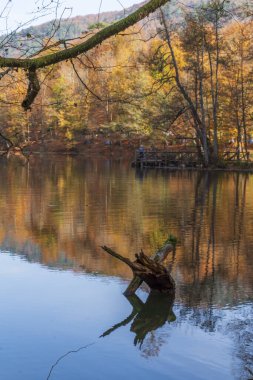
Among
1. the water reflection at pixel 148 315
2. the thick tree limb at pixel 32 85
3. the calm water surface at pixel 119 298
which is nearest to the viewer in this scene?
the thick tree limb at pixel 32 85

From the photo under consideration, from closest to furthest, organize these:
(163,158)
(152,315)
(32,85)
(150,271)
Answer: (32,85) → (152,315) → (150,271) → (163,158)

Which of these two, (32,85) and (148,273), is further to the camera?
(148,273)

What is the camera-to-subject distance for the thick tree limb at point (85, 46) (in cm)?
414

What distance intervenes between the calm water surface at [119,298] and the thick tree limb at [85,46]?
131 inches

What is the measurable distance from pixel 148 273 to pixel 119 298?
2.38ft

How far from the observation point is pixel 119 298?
9750 millimetres

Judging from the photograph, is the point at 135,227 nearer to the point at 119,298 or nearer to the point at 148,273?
the point at 119,298

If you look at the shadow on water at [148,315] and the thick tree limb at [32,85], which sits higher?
the thick tree limb at [32,85]

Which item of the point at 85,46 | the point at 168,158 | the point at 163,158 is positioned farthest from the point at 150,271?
the point at 163,158

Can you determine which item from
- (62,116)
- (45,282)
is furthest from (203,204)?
(62,116)

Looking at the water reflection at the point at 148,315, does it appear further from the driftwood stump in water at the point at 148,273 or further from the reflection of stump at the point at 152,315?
the driftwood stump in water at the point at 148,273

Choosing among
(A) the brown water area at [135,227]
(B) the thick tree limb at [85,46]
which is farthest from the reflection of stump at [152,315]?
(B) the thick tree limb at [85,46]

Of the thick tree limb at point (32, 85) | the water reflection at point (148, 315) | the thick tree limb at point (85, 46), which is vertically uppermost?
the thick tree limb at point (85, 46)

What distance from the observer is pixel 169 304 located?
9297mm
